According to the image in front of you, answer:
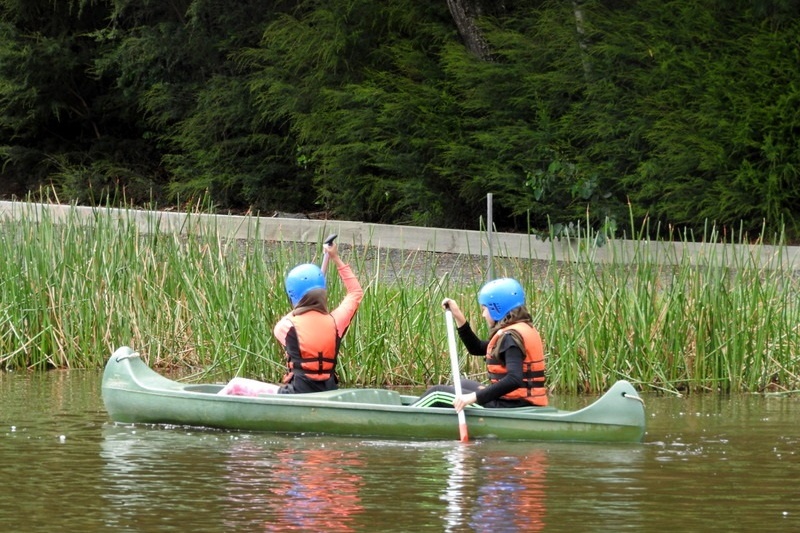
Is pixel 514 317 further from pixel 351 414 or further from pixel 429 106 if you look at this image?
pixel 429 106

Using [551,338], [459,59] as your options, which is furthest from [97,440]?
[459,59]

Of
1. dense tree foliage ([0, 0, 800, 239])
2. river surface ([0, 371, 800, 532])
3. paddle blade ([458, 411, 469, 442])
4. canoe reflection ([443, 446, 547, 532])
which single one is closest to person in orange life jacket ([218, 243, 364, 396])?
river surface ([0, 371, 800, 532])

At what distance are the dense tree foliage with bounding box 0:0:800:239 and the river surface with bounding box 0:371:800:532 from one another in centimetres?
385

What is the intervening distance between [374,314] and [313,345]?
151 centimetres

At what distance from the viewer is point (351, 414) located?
29.8ft

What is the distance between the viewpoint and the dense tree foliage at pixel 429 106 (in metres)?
15.0

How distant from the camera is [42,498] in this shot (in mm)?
6824

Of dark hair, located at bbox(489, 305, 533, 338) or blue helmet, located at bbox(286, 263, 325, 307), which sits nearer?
dark hair, located at bbox(489, 305, 533, 338)

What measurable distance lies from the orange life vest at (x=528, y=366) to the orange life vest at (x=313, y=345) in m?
1.06

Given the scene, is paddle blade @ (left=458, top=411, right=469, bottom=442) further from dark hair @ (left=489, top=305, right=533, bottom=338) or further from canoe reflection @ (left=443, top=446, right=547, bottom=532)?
dark hair @ (left=489, top=305, right=533, bottom=338)

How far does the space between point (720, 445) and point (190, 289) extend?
4.64 metres

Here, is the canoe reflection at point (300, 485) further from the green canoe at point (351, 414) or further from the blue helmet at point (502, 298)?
the blue helmet at point (502, 298)

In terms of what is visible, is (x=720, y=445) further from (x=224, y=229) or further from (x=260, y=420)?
(x=224, y=229)

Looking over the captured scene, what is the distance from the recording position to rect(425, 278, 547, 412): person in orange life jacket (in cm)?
889
